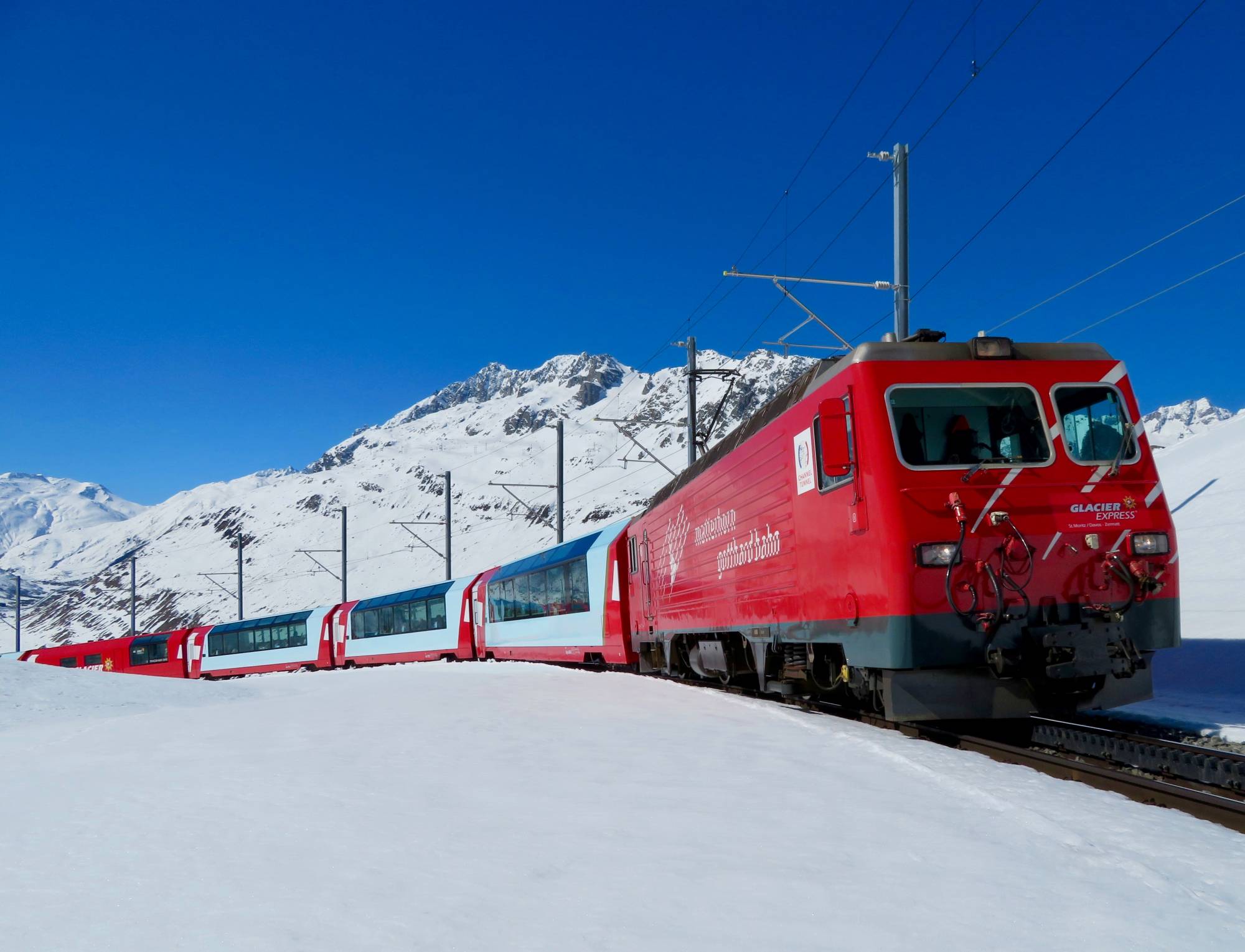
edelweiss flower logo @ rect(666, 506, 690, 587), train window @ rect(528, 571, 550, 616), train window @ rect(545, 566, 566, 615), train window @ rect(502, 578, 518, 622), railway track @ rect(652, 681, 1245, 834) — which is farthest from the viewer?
train window @ rect(502, 578, 518, 622)

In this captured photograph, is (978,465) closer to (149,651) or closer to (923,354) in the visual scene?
(923,354)

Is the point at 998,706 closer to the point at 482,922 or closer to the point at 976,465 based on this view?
the point at 976,465

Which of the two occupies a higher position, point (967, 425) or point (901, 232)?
point (901, 232)

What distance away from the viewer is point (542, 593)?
949 inches

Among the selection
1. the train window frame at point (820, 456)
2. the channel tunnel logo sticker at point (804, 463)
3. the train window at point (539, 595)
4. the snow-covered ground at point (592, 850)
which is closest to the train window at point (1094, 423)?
the train window frame at point (820, 456)

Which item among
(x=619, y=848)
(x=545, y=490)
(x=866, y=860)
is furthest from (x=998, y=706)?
(x=545, y=490)

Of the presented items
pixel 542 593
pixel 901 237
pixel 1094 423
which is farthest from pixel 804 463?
pixel 542 593

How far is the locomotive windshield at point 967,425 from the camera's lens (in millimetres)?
7793

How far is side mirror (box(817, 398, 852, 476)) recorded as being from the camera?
789 cm

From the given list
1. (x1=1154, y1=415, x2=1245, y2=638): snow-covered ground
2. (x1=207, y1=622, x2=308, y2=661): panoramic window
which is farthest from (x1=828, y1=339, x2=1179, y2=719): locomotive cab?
(x1=207, y1=622, x2=308, y2=661): panoramic window

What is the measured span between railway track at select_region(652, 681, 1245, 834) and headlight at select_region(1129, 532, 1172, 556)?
141 centimetres

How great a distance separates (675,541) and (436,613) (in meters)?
18.5

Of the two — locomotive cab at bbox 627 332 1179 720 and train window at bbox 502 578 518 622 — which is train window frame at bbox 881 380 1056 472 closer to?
locomotive cab at bbox 627 332 1179 720

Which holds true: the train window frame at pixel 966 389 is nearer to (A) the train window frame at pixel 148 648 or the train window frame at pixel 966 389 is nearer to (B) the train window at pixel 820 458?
(B) the train window at pixel 820 458
